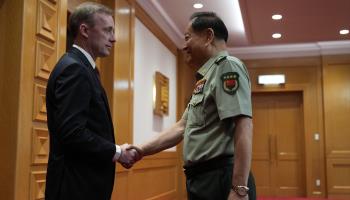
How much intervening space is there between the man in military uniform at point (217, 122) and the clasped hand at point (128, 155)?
0.94ft

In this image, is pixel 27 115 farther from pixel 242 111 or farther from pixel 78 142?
pixel 242 111

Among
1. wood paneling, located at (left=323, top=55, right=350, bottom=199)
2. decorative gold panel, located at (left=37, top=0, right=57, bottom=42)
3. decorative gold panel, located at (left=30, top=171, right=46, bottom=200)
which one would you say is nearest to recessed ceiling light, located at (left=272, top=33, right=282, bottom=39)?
wood paneling, located at (left=323, top=55, right=350, bottom=199)

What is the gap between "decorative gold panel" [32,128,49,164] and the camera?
305 cm

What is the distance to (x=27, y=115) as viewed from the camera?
2.99 metres

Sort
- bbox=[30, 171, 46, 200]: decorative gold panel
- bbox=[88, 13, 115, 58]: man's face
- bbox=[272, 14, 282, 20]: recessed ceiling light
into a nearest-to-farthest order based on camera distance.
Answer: bbox=[88, 13, 115, 58]: man's face, bbox=[30, 171, 46, 200]: decorative gold panel, bbox=[272, 14, 282, 20]: recessed ceiling light

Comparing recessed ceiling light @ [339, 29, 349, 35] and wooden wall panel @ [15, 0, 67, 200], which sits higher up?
recessed ceiling light @ [339, 29, 349, 35]

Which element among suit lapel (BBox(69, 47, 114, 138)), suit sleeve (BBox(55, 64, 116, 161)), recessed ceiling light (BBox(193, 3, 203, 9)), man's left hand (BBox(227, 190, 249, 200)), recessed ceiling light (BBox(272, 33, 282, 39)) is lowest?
man's left hand (BBox(227, 190, 249, 200))

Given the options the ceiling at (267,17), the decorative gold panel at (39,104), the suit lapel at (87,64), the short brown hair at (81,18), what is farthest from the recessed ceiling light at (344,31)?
the suit lapel at (87,64)

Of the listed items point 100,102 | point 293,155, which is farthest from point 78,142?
point 293,155

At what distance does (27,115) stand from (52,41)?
656 mm

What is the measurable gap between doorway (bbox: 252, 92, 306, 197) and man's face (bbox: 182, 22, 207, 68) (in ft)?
23.0

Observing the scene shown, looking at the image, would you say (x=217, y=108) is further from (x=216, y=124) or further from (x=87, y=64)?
(x=87, y=64)

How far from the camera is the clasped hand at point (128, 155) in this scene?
6.31ft

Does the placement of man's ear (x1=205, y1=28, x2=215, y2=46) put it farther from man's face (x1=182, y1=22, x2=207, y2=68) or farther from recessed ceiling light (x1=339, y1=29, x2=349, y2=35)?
recessed ceiling light (x1=339, y1=29, x2=349, y2=35)
